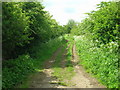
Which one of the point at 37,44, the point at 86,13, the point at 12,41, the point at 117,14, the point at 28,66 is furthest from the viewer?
the point at 37,44

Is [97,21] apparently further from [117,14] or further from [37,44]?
[37,44]

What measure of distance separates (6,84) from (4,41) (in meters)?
2.40

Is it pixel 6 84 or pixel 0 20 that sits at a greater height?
pixel 0 20

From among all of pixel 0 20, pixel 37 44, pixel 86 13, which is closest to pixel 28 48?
pixel 37 44

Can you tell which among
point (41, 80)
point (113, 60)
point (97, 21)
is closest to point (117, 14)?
point (97, 21)

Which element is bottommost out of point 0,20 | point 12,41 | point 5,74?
point 5,74

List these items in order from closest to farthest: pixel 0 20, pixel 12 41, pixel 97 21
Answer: pixel 0 20
pixel 12 41
pixel 97 21

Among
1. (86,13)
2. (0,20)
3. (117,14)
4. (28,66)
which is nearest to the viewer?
(0,20)

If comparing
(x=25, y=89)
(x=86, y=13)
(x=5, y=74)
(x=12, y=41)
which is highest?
(x=86, y=13)

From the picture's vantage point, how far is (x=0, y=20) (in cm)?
810

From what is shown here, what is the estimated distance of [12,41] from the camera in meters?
9.46

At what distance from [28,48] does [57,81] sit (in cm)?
972

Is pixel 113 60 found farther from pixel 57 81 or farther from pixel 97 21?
pixel 97 21

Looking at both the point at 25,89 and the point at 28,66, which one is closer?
the point at 25,89
